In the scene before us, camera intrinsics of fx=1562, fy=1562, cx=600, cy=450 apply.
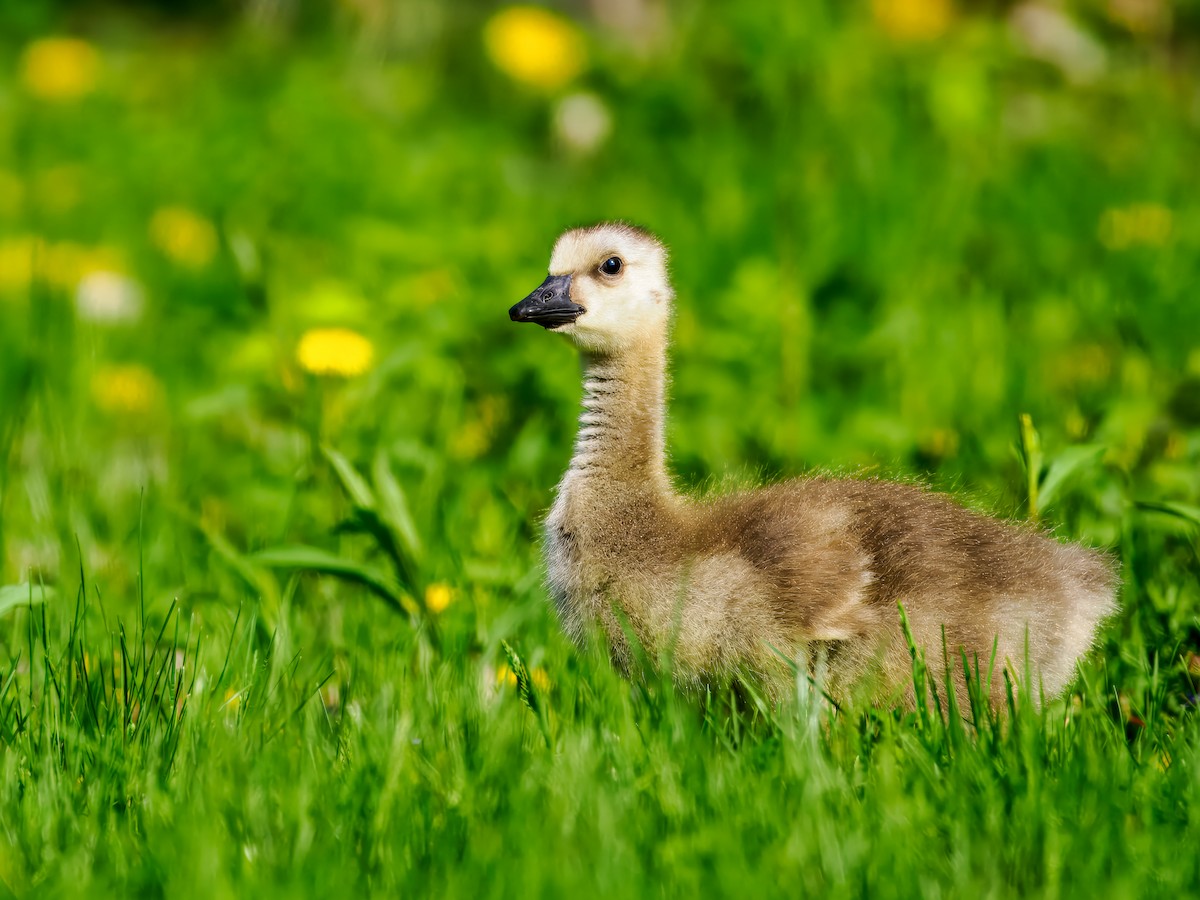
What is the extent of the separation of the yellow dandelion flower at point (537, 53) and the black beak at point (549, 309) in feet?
17.0

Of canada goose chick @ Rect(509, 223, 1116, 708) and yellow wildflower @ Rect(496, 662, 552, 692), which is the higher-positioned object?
canada goose chick @ Rect(509, 223, 1116, 708)

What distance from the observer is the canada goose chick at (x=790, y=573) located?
3.47 meters

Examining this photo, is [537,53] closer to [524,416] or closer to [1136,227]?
[1136,227]

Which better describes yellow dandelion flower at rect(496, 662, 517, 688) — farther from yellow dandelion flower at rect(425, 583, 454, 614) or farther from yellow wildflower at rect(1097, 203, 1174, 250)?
yellow wildflower at rect(1097, 203, 1174, 250)

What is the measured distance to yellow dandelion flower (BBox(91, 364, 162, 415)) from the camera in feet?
20.0

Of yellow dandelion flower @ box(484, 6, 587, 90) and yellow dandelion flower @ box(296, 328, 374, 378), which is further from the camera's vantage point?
yellow dandelion flower @ box(484, 6, 587, 90)

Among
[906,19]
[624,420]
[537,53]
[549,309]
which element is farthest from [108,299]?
[906,19]

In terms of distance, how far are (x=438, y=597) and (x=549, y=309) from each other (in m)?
0.94

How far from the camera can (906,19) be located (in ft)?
28.8

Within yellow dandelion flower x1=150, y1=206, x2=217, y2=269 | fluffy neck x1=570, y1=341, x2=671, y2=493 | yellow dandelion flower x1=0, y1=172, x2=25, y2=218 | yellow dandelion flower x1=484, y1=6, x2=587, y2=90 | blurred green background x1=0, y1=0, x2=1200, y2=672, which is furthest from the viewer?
yellow dandelion flower x1=484, y1=6, x2=587, y2=90

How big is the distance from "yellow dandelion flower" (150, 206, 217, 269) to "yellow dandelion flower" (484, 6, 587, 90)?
212 centimetres

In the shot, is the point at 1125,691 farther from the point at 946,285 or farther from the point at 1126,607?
the point at 946,285

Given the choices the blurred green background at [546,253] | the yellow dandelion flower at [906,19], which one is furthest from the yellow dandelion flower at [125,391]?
the yellow dandelion flower at [906,19]

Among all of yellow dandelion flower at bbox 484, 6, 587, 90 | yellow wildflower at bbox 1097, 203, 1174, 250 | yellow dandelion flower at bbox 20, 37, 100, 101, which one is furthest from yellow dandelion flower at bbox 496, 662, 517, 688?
yellow dandelion flower at bbox 20, 37, 100, 101
